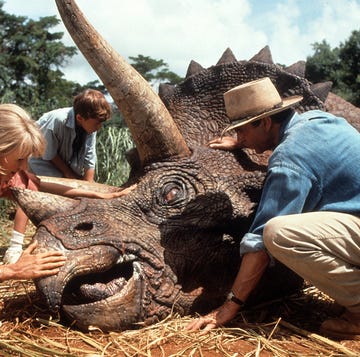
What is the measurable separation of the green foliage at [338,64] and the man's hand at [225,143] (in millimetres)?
24136

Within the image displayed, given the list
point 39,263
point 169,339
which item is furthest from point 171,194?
point 39,263

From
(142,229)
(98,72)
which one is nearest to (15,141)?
(98,72)

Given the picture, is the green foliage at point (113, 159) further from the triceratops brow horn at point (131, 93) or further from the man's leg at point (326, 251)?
the man's leg at point (326, 251)

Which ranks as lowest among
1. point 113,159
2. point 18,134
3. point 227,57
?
point 113,159

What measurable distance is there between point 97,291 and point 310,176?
1345 mm

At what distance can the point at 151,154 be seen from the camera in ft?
13.2

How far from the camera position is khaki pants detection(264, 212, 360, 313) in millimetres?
3350

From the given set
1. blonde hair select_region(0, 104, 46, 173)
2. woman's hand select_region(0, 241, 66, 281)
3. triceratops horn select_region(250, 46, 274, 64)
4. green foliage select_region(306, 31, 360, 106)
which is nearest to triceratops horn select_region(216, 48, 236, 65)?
triceratops horn select_region(250, 46, 274, 64)

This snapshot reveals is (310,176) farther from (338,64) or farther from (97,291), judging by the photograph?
(338,64)

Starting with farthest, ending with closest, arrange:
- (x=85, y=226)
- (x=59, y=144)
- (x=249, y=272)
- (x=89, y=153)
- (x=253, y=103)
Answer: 1. (x=89, y=153)
2. (x=59, y=144)
3. (x=253, y=103)
4. (x=249, y=272)
5. (x=85, y=226)

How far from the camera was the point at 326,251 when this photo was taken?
3.42 meters

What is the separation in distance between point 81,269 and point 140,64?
1426 inches

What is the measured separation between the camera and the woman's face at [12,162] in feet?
12.7

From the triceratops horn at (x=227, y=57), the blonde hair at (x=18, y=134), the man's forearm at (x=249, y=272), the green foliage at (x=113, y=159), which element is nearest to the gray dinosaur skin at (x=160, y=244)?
the man's forearm at (x=249, y=272)
